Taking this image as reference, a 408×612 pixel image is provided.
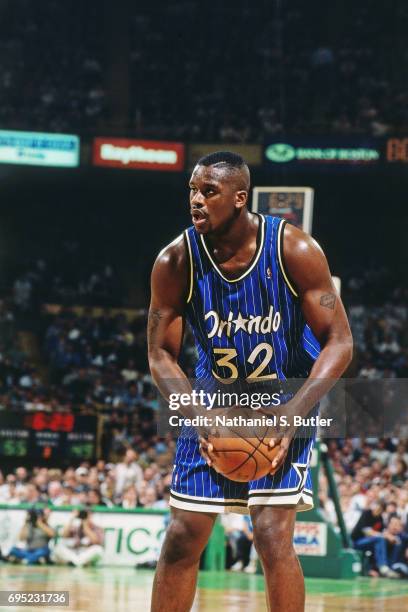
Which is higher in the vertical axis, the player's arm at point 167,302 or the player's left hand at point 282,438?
the player's arm at point 167,302

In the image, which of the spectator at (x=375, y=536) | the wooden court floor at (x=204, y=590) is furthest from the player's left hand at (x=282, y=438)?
the spectator at (x=375, y=536)

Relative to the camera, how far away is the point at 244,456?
454 cm

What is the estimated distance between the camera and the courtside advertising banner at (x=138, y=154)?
26.3 metres

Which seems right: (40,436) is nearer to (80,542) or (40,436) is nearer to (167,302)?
(80,542)

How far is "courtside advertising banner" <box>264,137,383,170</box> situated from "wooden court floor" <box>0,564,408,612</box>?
14.4 meters

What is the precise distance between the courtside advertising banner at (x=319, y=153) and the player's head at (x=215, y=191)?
2134 centimetres

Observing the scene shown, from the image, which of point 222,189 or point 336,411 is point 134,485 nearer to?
point 336,411

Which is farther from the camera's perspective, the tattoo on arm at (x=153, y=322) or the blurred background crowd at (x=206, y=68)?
the blurred background crowd at (x=206, y=68)

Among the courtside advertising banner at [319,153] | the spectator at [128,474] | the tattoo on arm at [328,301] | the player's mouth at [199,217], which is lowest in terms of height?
the spectator at [128,474]

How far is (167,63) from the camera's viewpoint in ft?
96.6

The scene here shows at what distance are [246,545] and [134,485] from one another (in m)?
2.13

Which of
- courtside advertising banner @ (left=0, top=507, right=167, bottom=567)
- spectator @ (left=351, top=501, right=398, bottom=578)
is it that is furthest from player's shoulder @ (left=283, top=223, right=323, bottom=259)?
courtside advertising banner @ (left=0, top=507, right=167, bottom=567)
